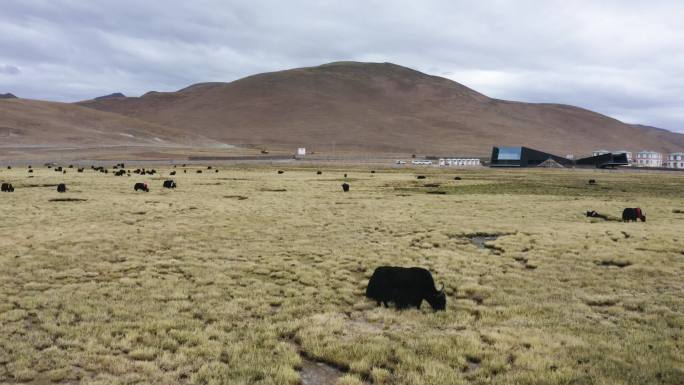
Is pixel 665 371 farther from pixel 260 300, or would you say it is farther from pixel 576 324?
pixel 260 300

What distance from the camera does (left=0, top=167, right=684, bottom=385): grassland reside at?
871 centimetres

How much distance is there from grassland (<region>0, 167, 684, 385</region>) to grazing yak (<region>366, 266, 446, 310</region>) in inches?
16.1

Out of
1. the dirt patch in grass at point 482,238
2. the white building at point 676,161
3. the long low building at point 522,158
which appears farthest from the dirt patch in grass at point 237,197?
the white building at point 676,161

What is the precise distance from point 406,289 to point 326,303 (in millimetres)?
2204

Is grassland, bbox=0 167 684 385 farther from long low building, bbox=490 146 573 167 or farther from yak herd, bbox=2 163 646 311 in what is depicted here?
long low building, bbox=490 146 573 167

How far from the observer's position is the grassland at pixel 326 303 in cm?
871

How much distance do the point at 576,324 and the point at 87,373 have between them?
10556mm

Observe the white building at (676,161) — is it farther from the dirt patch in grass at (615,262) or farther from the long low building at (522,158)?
the dirt patch in grass at (615,262)

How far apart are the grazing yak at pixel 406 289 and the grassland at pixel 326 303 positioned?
1.34 feet

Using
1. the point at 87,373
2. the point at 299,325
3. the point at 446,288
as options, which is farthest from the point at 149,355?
the point at 446,288

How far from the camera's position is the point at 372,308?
1229cm

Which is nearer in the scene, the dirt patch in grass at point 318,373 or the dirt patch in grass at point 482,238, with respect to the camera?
the dirt patch in grass at point 318,373

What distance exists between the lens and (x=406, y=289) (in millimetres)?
12359

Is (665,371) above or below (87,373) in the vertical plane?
above
